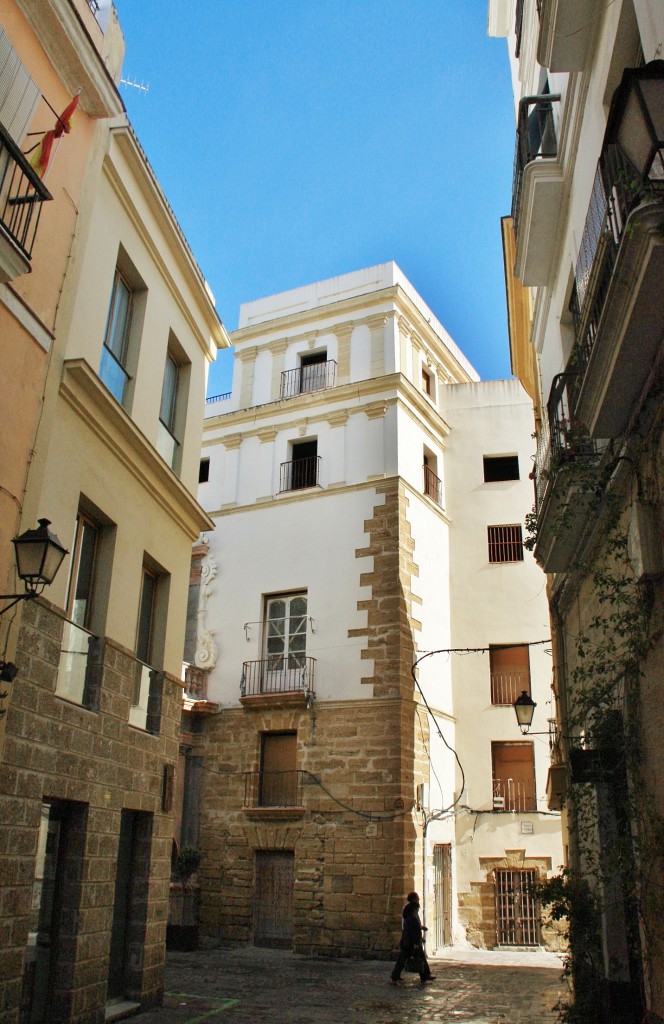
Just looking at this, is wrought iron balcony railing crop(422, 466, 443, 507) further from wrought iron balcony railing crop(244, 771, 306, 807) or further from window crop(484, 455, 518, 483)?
wrought iron balcony railing crop(244, 771, 306, 807)

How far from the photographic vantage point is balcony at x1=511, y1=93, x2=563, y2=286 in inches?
323

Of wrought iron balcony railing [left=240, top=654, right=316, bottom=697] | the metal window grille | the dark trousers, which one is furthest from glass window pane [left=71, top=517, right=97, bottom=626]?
the metal window grille

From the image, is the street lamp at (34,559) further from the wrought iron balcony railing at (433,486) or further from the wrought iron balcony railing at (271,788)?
the wrought iron balcony railing at (433,486)

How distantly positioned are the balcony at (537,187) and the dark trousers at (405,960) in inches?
354

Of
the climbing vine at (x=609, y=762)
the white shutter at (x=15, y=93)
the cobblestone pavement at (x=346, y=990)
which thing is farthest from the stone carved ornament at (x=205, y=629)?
the white shutter at (x=15, y=93)

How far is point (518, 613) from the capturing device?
18.0m

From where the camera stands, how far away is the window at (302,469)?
61.0 ft

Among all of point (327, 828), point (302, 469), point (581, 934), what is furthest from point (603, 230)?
point (302, 469)

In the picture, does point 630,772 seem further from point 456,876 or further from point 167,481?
point 456,876

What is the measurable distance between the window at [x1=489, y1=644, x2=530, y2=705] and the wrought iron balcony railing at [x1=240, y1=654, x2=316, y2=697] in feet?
12.6

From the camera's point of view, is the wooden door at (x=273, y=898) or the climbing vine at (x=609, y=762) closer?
the climbing vine at (x=609, y=762)

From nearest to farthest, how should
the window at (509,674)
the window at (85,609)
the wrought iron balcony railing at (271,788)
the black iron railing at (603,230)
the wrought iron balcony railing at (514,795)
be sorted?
the black iron railing at (603,230) → the window at (85,609) → the wrought iron balcony railing at (271,788) → the wrought iron balcony railing at (514,795) → the window at (509,674)

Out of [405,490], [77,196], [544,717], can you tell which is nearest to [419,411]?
[405,490]

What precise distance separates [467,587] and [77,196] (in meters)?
12.8
